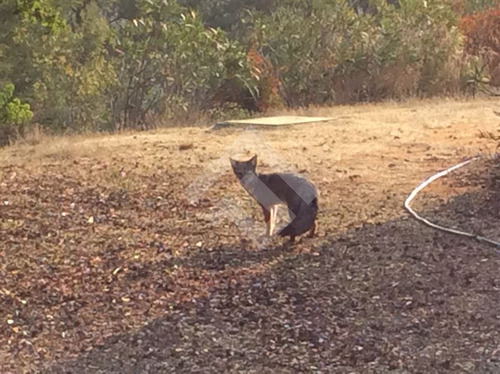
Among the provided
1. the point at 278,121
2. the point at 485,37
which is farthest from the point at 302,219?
the point at 485,37

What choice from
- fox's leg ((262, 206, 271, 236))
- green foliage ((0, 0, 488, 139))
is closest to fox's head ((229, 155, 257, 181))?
fox's leg ((262, 206, 271, 236))

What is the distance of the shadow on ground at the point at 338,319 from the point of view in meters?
4.07

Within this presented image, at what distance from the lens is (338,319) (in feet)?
14.9

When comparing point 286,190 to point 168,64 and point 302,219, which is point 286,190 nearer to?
point 302,219

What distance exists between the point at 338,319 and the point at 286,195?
151 centimetres

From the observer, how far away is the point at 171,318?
183 inches

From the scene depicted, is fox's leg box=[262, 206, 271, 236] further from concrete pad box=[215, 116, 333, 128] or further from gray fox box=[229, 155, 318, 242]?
concrete pad box=[215, 116, 333, 128]

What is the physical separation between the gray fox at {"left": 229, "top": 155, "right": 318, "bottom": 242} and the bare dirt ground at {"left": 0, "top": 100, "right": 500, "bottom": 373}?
6.6 inches

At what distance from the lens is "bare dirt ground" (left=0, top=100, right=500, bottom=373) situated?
420 centimetres

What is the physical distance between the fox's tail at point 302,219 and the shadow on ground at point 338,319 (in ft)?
0.51

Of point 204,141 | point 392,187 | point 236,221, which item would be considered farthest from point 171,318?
point 204,141

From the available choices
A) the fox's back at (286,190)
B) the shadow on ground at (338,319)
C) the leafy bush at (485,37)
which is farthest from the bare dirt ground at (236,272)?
the leafy bush at (485,37)

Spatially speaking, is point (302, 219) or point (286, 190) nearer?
point (302, 219)

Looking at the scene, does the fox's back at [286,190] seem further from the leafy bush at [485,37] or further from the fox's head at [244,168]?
the leafy bush at [485,37]
